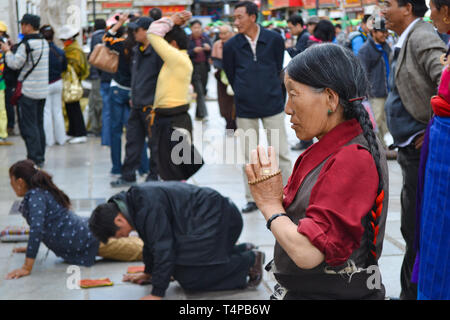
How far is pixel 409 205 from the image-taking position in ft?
12.3

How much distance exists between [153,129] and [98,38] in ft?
11.3

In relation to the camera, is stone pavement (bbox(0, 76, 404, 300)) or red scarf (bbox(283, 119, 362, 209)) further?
stone pavement (bbox(0, 76, 404, 300))

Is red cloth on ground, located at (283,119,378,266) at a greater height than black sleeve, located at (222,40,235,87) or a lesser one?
greater

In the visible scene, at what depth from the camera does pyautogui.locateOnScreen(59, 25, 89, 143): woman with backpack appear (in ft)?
32.2

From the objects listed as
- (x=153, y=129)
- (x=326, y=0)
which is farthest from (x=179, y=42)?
(x=326, y=0)

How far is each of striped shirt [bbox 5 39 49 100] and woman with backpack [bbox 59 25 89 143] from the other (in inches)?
58.0

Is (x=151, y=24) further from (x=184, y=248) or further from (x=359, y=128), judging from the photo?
(x=359, y=128)

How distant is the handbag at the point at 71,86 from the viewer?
10.0 metres

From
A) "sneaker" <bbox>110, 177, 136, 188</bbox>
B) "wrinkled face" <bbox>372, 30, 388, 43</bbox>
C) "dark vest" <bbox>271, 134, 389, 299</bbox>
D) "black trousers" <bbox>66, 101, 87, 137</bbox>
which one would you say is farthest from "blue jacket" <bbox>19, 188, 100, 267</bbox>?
"black trousers" <bbox>66, 101, 87, 137</bbox>

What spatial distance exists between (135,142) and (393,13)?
438 cm

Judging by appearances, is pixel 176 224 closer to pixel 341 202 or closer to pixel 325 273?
pixel 325 273

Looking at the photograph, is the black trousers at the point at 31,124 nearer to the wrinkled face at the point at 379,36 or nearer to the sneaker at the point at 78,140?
the sneaker at the point at 78,140

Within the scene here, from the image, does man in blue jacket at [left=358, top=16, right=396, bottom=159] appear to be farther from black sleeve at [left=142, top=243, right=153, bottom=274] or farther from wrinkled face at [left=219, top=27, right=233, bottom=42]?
black sleeve at [left=142, top=243, right=153, bottom=274]

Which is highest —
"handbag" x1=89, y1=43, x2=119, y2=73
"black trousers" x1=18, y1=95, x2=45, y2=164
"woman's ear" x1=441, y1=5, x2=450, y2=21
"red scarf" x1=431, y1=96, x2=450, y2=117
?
"woman's ear" x1=441, y1=5, x2=450, y2=21
